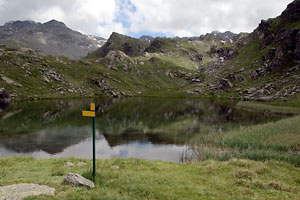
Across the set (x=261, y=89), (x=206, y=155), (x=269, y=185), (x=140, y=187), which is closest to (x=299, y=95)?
(x=261, y=89)

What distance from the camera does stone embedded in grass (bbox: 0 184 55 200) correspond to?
11125 mm

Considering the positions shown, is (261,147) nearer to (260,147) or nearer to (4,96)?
(260,147)

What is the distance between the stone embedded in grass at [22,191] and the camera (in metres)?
11.1

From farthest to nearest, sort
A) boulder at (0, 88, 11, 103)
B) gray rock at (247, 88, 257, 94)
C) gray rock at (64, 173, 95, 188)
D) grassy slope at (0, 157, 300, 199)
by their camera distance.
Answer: gray rock at (247, 88, 257, 94)
boulder at (0, 88, 11, 103)
gray rock at (64, 173, 95, 188)
grassy slope at (0, 157, 300, 199)

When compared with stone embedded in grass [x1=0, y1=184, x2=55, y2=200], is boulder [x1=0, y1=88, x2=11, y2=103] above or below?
above

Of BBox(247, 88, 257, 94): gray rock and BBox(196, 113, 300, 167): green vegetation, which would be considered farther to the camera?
BBox(247, 88, 257, 94): gray rock

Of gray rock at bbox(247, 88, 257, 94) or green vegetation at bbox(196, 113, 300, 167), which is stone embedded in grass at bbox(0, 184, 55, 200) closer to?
green vegetation at bbox(196, 113, 300, 167)

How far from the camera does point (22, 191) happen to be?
11.9 metres

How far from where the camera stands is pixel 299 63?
165m

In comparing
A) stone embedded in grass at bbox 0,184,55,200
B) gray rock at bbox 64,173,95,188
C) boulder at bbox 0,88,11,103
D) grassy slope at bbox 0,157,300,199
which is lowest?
grassy slope at bbox 0,157,300,199

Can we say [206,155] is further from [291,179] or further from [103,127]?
[103,127]

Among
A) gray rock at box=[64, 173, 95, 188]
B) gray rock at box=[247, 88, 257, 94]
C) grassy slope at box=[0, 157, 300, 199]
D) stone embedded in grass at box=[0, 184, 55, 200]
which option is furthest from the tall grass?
gray rock at box=[247, 88, 257, 94]

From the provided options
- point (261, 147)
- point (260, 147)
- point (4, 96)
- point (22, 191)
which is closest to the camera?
point (22, 191)

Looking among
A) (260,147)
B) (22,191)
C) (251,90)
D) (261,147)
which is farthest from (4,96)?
(251,90)
